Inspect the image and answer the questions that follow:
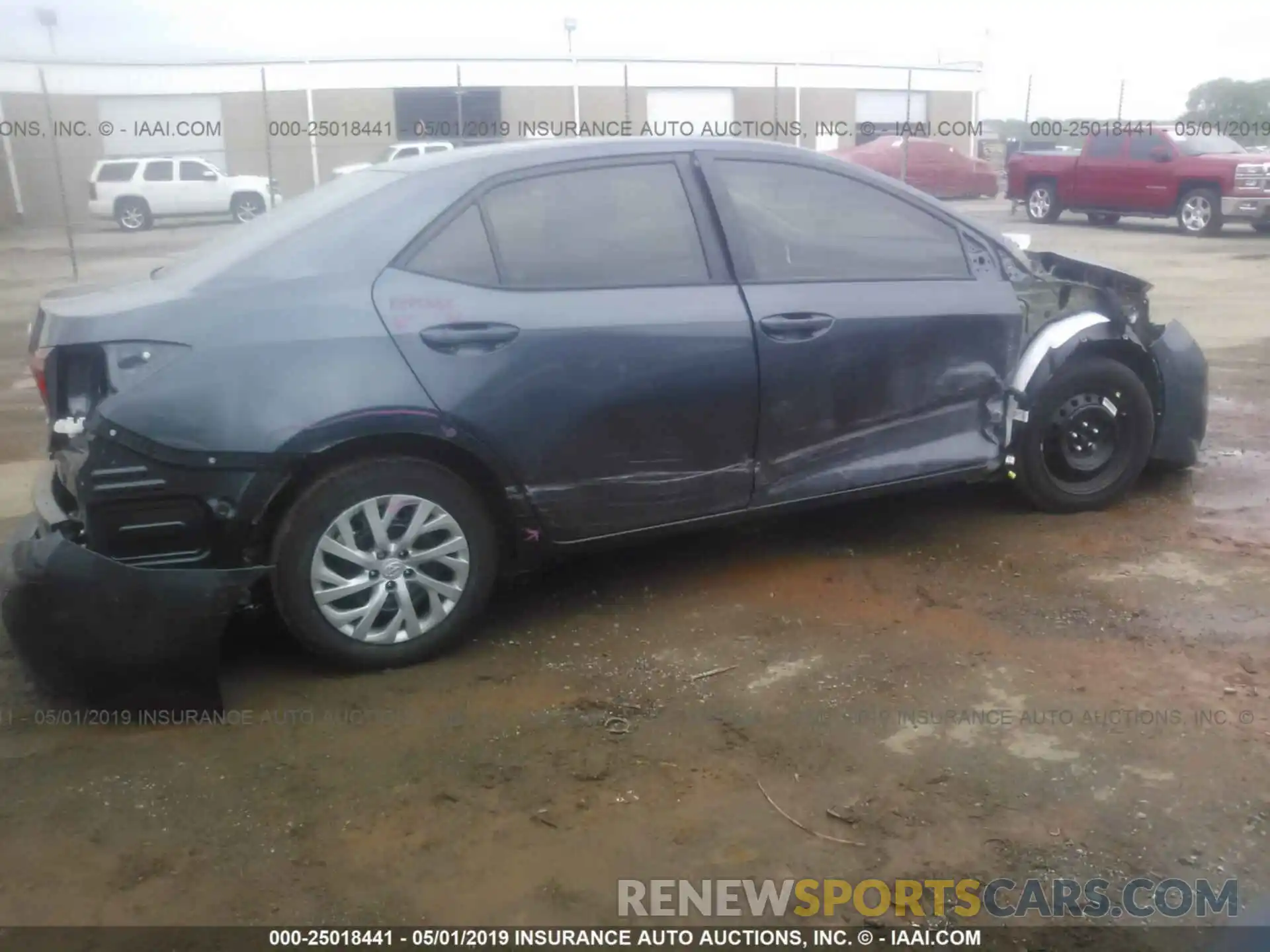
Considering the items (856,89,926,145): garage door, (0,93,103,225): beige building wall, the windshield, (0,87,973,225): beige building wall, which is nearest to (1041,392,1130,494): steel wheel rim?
the windshield

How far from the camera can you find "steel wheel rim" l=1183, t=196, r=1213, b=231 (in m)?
18.1

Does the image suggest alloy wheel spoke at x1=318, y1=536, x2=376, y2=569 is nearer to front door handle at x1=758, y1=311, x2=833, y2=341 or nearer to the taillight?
the taillight

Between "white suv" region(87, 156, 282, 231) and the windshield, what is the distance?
1558 cm

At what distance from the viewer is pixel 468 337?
356 cm

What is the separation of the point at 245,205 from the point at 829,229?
763 inches

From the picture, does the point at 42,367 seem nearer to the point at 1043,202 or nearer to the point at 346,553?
the point at 346,553

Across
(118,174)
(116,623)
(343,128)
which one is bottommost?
(116,623)

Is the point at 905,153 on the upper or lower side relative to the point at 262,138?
lower

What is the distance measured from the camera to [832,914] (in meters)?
2.57

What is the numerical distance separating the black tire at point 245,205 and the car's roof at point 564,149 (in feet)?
60.8

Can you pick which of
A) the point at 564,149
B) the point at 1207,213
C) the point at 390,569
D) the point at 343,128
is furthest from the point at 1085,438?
the point at 343,128

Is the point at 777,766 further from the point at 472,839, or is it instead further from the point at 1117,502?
the point at 1117,502

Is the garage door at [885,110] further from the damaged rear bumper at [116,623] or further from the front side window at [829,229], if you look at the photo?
the damaged rear bumper at [116,623]

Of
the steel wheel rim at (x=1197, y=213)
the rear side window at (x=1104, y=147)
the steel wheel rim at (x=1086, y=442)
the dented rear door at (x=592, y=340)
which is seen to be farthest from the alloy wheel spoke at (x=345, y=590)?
the rear side window at (x=1104, y=147)
